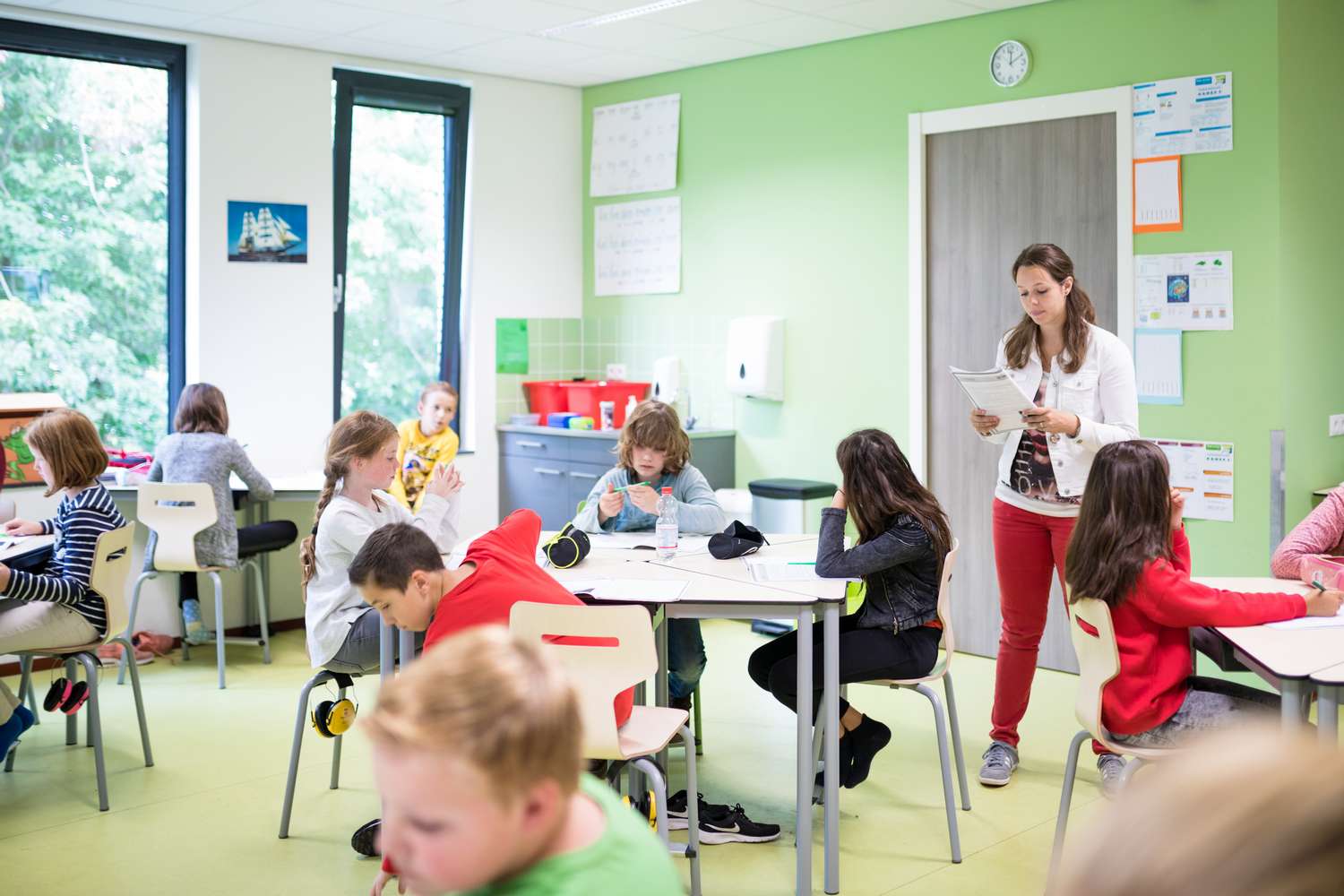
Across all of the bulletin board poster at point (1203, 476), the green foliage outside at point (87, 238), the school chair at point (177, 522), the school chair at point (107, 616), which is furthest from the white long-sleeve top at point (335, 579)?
the bulletin board poster at point (1203, 476)

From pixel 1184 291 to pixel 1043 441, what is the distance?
4.11ft

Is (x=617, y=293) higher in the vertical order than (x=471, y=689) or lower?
higher

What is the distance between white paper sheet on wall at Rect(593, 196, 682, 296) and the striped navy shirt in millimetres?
3379

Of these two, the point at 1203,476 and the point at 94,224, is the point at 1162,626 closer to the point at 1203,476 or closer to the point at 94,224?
the point at 1203,476

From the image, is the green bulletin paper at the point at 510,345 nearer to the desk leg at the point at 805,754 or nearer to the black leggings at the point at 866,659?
the black leggings at the point at 866,659

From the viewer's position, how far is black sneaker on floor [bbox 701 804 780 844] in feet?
11.4

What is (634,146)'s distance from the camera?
6.70 m

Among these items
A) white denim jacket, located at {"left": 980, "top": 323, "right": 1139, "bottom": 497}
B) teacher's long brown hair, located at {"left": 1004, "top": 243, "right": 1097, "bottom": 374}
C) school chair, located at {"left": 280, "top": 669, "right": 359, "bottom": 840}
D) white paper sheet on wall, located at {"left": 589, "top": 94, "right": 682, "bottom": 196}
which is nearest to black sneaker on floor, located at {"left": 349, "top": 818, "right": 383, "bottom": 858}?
school chair, located at {"left": 280, "top": 669, "right": 359, "bottom": 840}

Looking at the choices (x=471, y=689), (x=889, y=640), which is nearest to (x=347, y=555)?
(x=889, y=640)

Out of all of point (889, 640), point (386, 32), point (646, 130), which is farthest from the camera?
point (646, 130)

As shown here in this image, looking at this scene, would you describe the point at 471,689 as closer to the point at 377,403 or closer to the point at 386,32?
the point at 386,32

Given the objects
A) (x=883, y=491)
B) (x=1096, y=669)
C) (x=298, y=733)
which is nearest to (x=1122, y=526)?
(x=1096, y=669)

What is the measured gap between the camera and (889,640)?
11.1ft

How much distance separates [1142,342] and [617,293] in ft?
9.75
